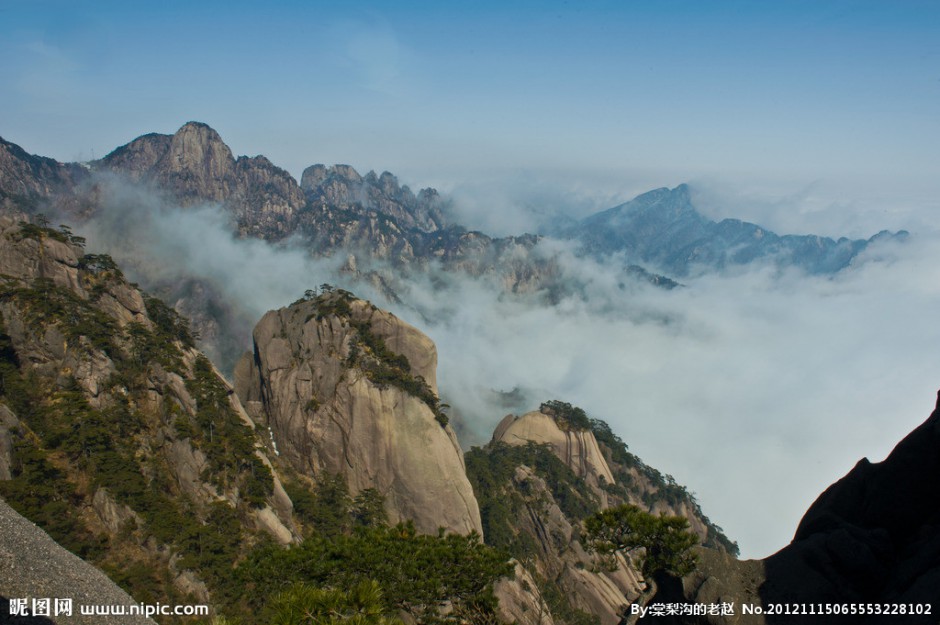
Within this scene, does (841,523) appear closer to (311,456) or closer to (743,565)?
(743,565)

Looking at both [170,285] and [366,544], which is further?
[170,285]

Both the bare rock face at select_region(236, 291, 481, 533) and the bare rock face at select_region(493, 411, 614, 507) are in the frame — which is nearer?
the bare rock face at select_region(236, 291, 481, 533)

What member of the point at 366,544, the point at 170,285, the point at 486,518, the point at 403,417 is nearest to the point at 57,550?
the point at 366,544

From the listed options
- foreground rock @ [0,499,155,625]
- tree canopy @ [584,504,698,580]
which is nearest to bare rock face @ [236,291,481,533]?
foreground rock @ [0,499,155,625]

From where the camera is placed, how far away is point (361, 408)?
57281mm

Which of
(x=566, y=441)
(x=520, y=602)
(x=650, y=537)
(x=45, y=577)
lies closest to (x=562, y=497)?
(x=566, y=441)

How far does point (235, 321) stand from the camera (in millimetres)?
185750

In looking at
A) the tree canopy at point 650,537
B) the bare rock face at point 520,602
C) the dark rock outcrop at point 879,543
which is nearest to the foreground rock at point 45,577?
the tree canopy at point 650,537

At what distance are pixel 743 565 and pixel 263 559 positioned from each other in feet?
52.8

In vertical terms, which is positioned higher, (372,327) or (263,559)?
(372,327)

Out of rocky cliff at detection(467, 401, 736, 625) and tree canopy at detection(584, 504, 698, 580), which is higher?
tree canopy at detection(584, 504, 698, 580)

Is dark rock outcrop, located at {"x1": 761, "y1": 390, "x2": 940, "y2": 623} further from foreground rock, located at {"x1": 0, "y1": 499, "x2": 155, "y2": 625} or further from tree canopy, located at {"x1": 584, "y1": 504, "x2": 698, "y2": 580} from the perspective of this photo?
foreground rock, located at {"x1": 0, "y1": 499, "x2": 155, "y2": 625}

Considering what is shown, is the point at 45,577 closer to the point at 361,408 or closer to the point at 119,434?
the point at 119,434

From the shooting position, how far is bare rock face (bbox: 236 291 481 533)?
55.8m
